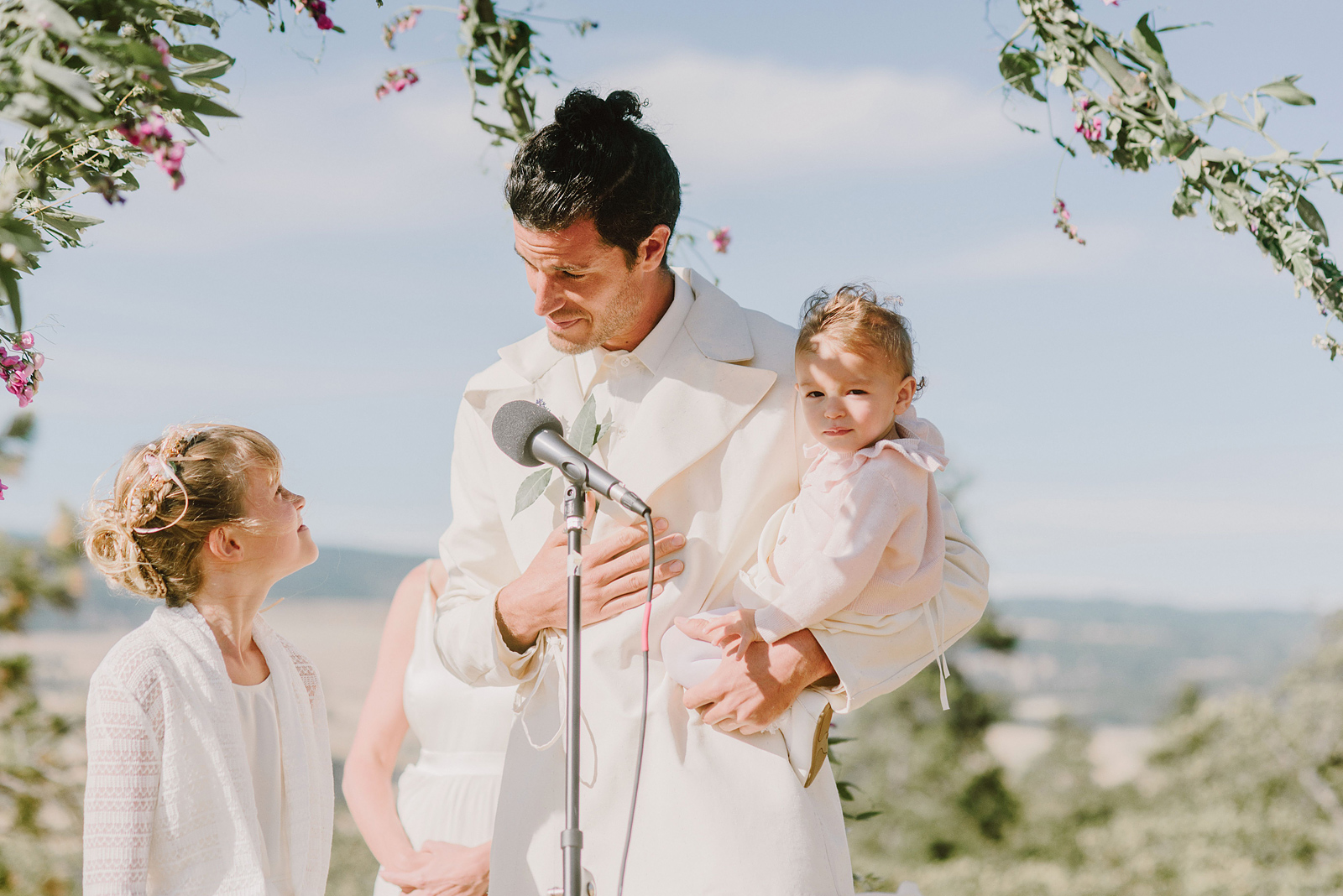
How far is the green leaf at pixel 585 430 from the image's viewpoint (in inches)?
109

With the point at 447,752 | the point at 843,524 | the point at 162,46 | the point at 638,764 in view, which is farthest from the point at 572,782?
the point at 447,752

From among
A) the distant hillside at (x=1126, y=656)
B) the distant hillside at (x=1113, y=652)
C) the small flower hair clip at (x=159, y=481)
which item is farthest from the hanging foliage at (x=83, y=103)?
the distant hillside at (x=1126, y=656)

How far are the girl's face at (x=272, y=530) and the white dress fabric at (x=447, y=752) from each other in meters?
0.72

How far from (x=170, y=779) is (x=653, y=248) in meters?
1.70

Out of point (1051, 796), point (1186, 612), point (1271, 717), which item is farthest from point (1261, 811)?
point (1186, 612)

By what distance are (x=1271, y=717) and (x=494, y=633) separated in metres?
18.6

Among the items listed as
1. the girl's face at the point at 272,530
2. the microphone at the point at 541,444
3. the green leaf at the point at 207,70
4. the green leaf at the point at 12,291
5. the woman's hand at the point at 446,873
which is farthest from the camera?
the woman's hand at the point at 446,873

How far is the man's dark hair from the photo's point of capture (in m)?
2.78

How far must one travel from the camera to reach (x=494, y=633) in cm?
270

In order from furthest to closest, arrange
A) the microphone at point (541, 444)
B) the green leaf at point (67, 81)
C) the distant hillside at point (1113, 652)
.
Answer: the distant hillside at point (1113, 652) < the microphone at point (541, 444) < the green leaf at point (67, 81)

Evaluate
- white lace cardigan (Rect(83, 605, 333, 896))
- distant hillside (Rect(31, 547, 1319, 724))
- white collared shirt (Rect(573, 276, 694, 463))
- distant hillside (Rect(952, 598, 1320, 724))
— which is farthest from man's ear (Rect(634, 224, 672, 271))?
distant hillside (Rect(952, 598, 1320, 724))

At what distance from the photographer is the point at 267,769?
2.89 meters

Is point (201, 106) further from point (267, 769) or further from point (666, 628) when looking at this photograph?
point (267, 769)

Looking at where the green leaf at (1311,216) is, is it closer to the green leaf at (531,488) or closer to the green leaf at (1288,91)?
the green leaf at (1288,91)
